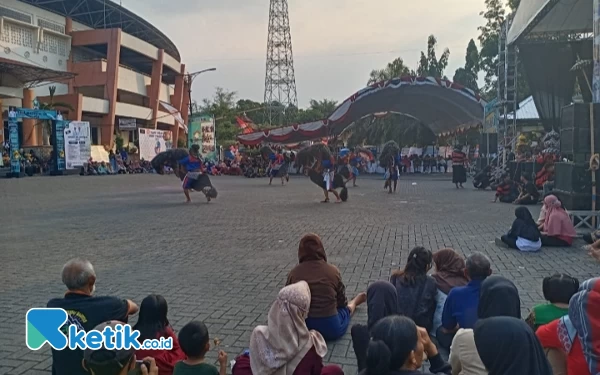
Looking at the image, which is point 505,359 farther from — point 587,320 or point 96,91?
point 96,91

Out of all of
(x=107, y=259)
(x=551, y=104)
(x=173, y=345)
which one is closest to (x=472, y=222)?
(x=107, y=259)

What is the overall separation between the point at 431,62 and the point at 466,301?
44.4m

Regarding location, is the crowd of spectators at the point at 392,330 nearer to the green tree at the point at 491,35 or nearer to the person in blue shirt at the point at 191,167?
the person in blue shirt at the point at 191,167

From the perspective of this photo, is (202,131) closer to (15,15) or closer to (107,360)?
(15,15)

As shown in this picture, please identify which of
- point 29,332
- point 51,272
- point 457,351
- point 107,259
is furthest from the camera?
point 107,259

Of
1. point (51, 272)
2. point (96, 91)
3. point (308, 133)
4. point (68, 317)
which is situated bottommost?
point (51, 272)

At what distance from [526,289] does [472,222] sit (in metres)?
5.32

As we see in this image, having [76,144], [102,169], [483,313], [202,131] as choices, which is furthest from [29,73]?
[483,313]

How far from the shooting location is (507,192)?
15.0 m

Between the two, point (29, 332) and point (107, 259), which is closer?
point (29, 332)

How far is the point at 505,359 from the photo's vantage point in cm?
248

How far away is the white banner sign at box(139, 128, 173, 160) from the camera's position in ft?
132

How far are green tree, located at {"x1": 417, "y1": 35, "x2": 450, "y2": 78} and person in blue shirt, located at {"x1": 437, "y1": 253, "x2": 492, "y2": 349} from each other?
43222 mm

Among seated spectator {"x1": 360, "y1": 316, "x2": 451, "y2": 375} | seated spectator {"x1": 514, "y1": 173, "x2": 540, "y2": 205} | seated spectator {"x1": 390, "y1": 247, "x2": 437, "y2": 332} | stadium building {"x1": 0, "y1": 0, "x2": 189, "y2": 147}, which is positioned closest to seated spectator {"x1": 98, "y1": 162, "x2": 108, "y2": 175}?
stadium building {"x1": 0, "y1": 0, "x2": 189, "y2": 147}
